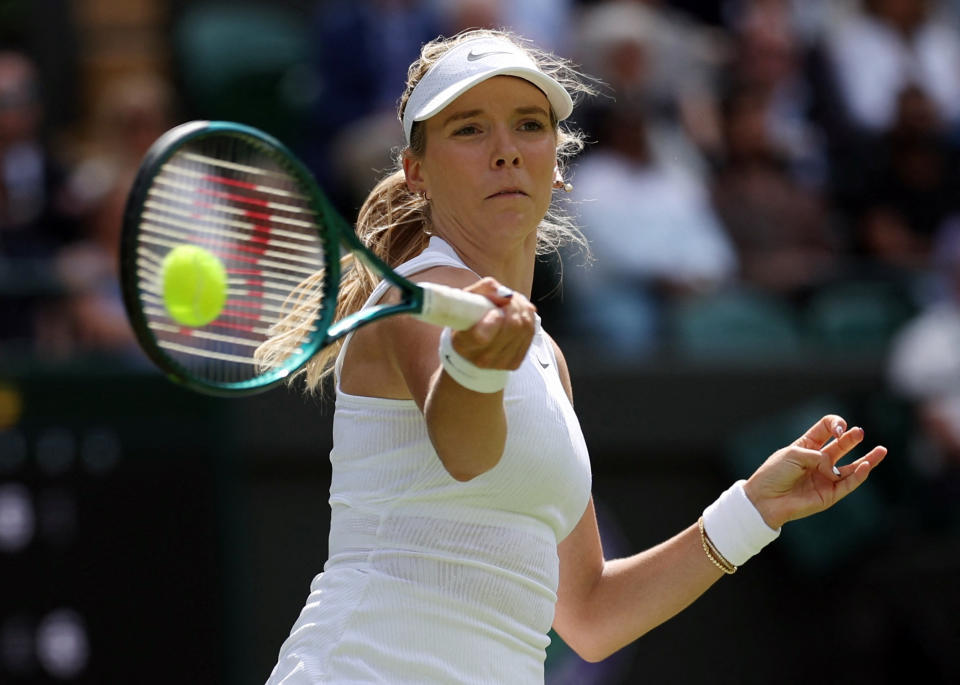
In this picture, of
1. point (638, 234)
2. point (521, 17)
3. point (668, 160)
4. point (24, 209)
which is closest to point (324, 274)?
point (638, 234)

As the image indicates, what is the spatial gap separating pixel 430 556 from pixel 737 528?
0.68 metres

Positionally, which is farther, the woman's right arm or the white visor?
the white visor

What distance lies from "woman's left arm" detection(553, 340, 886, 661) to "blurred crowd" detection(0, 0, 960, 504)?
3134mm

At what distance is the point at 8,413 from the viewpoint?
5.78 m

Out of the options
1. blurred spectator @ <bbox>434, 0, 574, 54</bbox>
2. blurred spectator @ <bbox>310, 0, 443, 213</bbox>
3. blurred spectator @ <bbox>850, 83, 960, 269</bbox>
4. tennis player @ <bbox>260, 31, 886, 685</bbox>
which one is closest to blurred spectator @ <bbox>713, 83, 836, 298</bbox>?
blurred spectator @ <bbox>850, 83, 960, 269</bbox>

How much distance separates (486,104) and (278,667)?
3.09 ft

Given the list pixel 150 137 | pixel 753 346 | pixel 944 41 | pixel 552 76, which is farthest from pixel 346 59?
pixel 552 76

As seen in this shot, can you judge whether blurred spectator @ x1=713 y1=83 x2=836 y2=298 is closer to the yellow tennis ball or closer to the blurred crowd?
the blurred crowd

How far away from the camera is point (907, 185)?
287 inches

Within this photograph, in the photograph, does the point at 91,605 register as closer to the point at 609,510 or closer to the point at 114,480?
the point at 114,480

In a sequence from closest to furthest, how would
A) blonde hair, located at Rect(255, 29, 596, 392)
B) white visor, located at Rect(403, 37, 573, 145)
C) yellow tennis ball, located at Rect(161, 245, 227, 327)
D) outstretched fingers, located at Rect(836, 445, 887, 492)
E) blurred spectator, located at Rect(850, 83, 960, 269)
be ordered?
yellow tennis ball, located at Rect(161, 245, 227, 327)
white visor, located at Rect(403, 37, 573, 145)
blonde hair, located at Rect(255, 29, 596, 392)
outstretched fingers, located at Rect(836, 445, 887, 492)
blurred spectator, located at Rect(850, 83, 960, 269)

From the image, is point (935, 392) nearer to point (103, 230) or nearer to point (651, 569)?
point (103, 230)

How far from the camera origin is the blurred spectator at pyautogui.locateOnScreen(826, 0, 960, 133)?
7742 mm

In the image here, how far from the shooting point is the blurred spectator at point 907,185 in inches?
284
